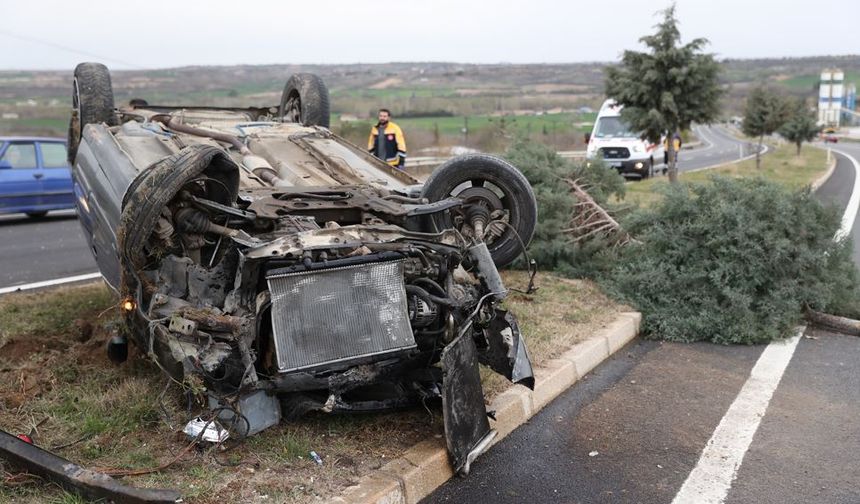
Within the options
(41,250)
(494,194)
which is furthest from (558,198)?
(41,250)

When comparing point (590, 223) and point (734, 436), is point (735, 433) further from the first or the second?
point (590, 223)

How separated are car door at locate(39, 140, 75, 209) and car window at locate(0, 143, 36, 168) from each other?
140 mm

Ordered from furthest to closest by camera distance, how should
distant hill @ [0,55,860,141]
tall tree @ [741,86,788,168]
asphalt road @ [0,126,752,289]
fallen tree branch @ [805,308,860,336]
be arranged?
distant hill @ [0,55,860,141] < tall tree @ [741,86,788,168] < asphalt road @ [0,126,752,289] < fallen tree branch @ [805,308,860,336]

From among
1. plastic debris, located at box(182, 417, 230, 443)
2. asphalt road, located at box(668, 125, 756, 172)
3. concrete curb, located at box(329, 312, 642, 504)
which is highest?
plastic debris, located at box(182, 417, 230, 443)

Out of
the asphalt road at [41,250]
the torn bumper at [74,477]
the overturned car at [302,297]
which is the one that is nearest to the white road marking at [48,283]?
the asphalt road at [41,250]

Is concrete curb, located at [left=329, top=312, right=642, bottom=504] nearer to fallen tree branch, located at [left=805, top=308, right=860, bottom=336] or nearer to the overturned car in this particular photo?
the overturned car

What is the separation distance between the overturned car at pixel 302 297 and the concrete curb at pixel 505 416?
0.18 metres

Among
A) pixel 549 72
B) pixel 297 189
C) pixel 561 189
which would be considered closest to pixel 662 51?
pixel 561 189

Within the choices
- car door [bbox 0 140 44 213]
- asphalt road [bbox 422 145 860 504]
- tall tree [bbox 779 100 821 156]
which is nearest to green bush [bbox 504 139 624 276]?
Result: asphalt road [bbox 422 145 860 504]

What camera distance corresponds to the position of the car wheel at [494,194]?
17.9ft

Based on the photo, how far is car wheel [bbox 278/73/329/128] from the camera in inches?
312

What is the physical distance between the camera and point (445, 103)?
5634cm

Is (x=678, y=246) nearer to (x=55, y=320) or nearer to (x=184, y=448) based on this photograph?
(x=184, y=448)

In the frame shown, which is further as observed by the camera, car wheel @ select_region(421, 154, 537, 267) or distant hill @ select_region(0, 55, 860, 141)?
distant hill @ select_region(0, 55, 860, 141)
